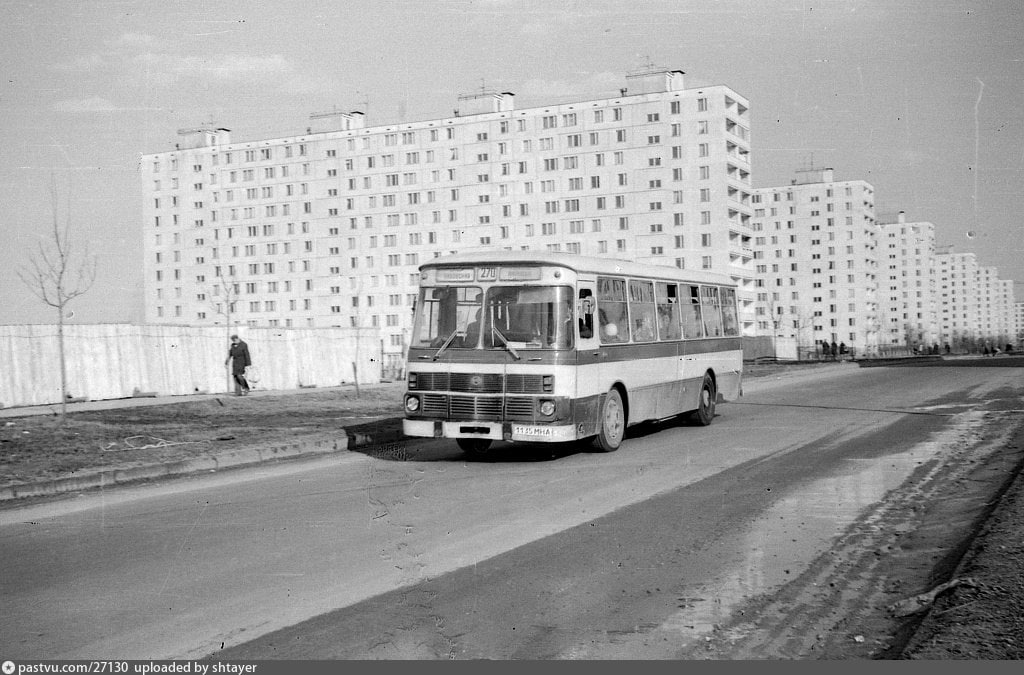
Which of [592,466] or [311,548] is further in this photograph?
[592,466]

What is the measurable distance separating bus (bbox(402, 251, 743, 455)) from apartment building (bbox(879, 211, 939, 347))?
612 ft

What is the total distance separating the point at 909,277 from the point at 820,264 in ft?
167

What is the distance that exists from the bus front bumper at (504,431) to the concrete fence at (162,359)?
17804 mm

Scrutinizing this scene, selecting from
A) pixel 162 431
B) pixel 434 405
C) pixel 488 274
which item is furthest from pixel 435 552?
pixel 162 431

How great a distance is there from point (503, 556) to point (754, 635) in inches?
102

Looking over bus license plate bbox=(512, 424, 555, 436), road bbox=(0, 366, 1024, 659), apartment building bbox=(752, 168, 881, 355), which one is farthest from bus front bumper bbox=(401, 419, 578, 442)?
apartment building bbox=(752, 168, 881, 355)

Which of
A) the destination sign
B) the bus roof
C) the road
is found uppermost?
the bus roof

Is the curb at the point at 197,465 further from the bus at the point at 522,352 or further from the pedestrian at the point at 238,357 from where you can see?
the pedestrian at the point at 238,357

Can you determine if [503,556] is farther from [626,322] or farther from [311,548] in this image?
[626,322]

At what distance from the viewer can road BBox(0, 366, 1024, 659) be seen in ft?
18.8

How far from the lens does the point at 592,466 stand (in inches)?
537

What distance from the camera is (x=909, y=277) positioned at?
639 ft

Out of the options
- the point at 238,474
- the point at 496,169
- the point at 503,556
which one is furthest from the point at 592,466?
the point at 496,169

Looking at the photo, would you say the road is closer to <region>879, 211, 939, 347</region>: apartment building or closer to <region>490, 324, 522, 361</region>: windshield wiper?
<region>490, 324, 522, 361</region>: windshield wiper
